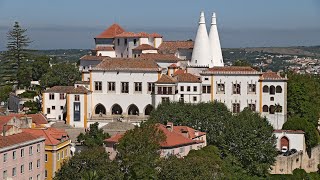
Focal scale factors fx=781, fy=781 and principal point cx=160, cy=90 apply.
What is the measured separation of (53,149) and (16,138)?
2.62m

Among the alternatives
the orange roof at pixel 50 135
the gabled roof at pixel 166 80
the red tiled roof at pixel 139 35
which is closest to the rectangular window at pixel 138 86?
the gabled roof at pixel 166 80

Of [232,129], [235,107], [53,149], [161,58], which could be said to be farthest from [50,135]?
[161,58]

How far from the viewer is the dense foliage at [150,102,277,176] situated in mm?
45844

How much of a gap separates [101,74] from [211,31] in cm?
1055

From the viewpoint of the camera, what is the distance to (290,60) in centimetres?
19850

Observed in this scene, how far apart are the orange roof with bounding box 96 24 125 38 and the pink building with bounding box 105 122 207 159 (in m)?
25.0

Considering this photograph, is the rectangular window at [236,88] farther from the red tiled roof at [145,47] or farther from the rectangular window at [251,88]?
the red tiled roof at [145,47]

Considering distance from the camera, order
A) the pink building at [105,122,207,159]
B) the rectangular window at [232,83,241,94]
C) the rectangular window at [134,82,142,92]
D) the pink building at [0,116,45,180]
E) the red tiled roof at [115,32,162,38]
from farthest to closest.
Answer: the red tiled roof at [115,32,162,38] → the rectangular window at [134,82,142,92] → the rectangular window at [232,83,241,94] → the pink building at [105,122,207,159] → the pink building at [0,116,45,180]

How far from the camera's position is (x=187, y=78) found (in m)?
56.7

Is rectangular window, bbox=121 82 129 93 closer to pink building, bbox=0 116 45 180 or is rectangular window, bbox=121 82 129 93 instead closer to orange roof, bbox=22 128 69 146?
orange roof, bbox=22 128 69 146

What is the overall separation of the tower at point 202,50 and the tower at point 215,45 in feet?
3.23

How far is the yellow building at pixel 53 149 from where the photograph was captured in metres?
42.5

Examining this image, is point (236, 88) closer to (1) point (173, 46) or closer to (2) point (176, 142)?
(1) point (173, 46)

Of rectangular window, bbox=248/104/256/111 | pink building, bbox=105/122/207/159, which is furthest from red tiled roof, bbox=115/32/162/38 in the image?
pink building, bbox=105/122/207/159
